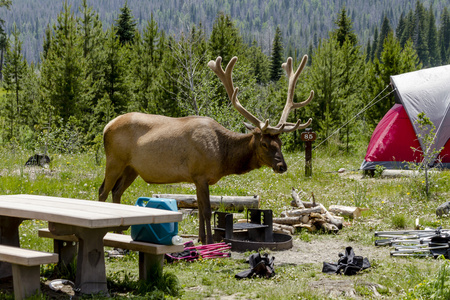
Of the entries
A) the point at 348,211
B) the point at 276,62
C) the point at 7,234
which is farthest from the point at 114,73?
the point at 276,62

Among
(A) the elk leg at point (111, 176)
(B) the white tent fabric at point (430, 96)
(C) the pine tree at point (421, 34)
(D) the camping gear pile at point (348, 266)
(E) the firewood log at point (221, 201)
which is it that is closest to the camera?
(D) the camping gear pile at point (348, 266)

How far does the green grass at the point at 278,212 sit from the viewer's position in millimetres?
5242

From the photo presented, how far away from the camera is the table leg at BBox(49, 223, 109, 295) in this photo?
15.9 ft

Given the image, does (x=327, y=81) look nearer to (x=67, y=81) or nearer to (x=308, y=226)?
(x=67, y=81)

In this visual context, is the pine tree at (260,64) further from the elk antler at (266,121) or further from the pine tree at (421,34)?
the elk antler at (266,121)

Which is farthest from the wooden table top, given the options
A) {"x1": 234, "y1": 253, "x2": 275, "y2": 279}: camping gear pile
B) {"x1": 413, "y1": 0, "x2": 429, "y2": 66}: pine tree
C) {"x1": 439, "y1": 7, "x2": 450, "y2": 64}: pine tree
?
{"x1": 439, "y1": 7, "x2": 450, "y2": 64}: pine tree

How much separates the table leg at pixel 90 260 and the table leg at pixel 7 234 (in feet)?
2.99

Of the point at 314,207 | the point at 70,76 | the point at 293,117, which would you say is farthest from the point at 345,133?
the point at 314,207

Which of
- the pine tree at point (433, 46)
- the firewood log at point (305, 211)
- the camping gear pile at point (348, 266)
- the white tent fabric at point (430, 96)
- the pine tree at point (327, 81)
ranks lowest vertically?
the camping gear pile at point (348, 266)

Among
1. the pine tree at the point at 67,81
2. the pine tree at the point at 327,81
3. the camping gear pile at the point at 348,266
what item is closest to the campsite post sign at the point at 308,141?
the camping gear pile at the point at 348,266

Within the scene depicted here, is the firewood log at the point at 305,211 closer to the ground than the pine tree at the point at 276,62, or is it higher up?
closer to the ground

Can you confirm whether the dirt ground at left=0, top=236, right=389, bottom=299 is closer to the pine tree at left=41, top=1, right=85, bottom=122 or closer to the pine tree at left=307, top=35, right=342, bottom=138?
the pine tree at left=307, top=35, right=342, bottom=138

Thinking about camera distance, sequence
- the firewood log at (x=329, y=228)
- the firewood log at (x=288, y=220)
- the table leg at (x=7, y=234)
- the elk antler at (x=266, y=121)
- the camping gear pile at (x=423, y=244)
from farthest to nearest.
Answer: the firewood log at (x=288, y=220), the firewood log at (x=329, y=228), the elk antler at (x=266, y=121), the camping gear pile at (x=423, y=244), the table leg at (x=7, y=234)

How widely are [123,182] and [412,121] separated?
8926 mm
